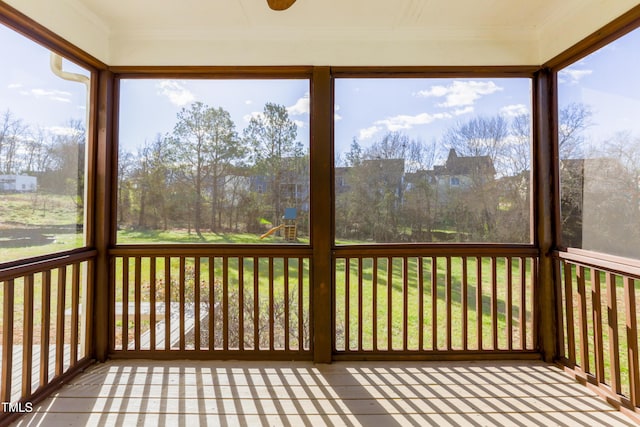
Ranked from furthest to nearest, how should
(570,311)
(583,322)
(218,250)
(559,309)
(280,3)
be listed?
(218,250) < (559,309) < (570,311) < (583,322) < (280,3)

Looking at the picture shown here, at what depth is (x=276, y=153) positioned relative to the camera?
8.64ft

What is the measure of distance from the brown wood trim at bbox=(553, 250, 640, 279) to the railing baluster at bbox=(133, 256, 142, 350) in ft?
10.6

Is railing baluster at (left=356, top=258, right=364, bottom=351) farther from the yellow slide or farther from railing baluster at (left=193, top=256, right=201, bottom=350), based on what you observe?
railing baluster at (left=193, top=256, right=201, bottom=350)

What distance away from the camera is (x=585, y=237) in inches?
89.7

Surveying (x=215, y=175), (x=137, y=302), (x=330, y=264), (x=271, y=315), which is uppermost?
(x=215, y=175)

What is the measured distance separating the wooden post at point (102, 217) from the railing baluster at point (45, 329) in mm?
428

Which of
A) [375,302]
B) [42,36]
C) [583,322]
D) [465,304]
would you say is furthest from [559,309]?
[42,36]

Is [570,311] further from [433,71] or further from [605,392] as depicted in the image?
[433,71]

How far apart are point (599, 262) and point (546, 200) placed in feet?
1.95

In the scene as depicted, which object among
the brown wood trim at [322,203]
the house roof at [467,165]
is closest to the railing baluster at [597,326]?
the house roof at [467,165]

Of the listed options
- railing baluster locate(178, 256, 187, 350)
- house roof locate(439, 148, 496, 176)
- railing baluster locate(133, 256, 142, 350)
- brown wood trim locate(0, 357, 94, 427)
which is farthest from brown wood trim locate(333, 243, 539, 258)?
brown wood trim locate(0, 357, 94, 427)

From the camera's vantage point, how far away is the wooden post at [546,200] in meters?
2.52

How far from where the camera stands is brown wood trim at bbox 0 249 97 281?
6.00 ft

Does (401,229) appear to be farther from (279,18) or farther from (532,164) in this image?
(279,18)
